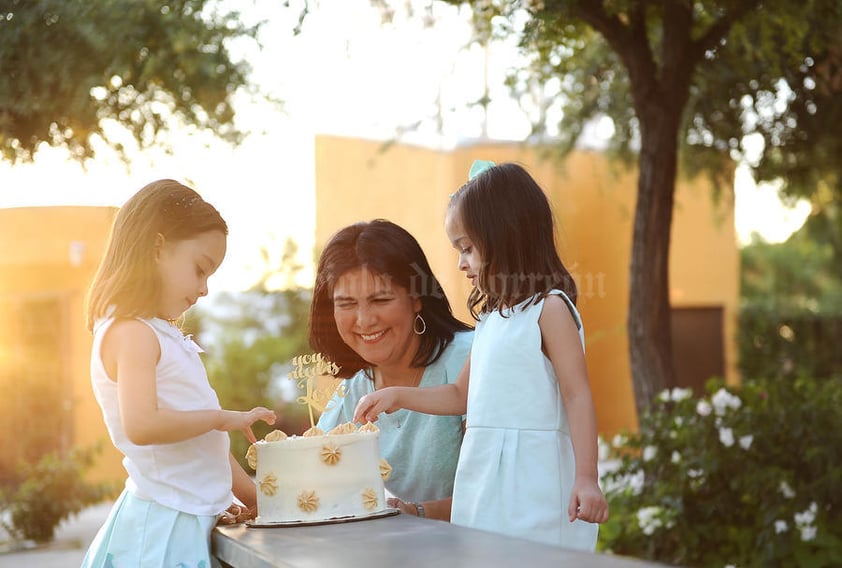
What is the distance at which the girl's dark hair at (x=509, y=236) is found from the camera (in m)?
2.75

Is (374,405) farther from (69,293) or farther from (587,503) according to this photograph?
(69,293)

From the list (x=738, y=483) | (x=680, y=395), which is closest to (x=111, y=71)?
(x=680, y=395)

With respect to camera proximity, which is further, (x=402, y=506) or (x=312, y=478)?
(x=402, y=506)

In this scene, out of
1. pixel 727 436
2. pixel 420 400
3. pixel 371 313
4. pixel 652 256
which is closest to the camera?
pixel 420 400

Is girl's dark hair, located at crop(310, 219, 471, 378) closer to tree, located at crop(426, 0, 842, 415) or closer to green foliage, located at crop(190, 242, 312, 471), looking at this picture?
tree, located at crop(426, 0, 842, 415)

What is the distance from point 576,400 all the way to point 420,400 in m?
0.46

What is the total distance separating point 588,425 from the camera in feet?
8.30

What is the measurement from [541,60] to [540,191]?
273cm

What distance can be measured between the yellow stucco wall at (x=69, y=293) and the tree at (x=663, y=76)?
4645mm

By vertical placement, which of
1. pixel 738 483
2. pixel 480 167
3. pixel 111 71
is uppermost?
pixel 111 71

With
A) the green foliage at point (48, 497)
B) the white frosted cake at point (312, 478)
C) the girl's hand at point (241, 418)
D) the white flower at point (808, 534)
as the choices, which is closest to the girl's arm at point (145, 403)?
the girl's hand at point (241, 418)

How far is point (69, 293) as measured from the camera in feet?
36.0

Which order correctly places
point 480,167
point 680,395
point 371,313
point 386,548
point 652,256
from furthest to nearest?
point 652,256 < point 680,395 < point 371,313 < point 480,167 < point 386,548

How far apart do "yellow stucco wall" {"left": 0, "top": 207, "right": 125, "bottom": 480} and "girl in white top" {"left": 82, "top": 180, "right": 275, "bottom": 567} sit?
23.2 feet
